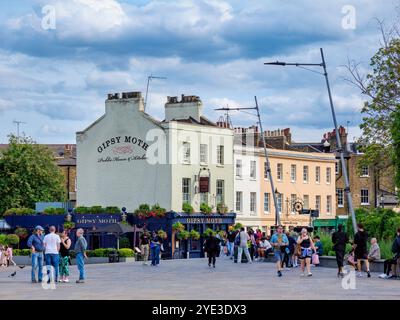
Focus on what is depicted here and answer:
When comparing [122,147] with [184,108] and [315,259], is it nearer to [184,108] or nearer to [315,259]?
[184,108]

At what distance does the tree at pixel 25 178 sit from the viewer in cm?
8638

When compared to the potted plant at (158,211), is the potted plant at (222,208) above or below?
above

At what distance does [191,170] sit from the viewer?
74.4m

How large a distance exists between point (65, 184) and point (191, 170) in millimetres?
25716

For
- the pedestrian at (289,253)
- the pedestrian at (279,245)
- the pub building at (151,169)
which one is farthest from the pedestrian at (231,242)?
the pedestrian at (279,245)

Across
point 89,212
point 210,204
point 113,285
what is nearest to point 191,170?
point 210,204

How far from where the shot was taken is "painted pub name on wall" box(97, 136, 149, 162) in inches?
2904

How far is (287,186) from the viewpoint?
282 ft

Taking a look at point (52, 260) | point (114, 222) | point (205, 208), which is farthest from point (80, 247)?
point (205, 208)

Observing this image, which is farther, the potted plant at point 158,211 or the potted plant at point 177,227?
the potted plant at point 158,211

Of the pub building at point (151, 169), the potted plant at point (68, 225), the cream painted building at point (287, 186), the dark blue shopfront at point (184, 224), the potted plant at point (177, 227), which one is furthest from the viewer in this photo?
the cream painted building at point (287, 186)

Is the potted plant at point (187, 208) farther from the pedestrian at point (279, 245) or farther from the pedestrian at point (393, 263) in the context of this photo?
the pedestrian at point (393, 263)

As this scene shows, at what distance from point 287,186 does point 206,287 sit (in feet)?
185
